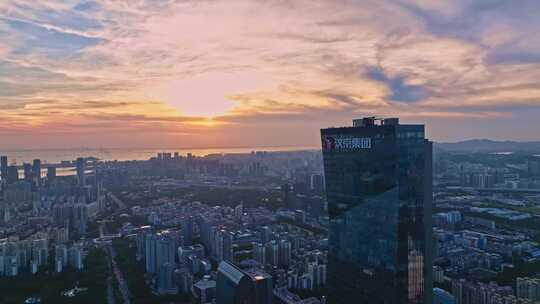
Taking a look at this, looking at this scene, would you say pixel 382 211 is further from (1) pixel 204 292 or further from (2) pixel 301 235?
(2) pixel 301 235

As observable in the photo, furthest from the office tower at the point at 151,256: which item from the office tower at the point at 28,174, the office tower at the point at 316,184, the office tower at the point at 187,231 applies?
the office tower at the point at 28,174

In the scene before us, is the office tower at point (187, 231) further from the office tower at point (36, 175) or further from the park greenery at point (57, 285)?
the office tower at point (36, 175)

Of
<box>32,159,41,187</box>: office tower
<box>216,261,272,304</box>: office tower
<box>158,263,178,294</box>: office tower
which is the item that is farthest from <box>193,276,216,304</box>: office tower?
<box>32,159,41,187</box>: office tower

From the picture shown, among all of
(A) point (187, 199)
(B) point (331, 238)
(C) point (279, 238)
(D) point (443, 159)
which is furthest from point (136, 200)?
(D) point (443, 159)

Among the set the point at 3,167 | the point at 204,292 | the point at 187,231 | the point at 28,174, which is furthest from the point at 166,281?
the point at 3,167

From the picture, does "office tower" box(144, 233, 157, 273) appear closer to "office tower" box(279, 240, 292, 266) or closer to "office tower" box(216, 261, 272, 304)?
"office tower" box(279, 240, 292, 266)

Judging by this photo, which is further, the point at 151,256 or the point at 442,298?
the point at 151,256

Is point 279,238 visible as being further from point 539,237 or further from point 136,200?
point 136,200
